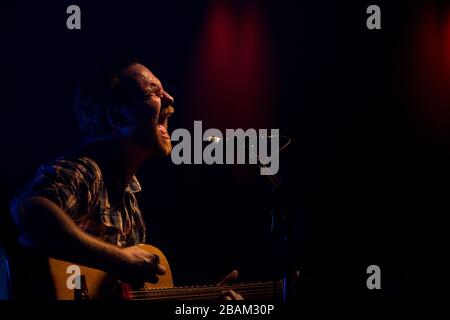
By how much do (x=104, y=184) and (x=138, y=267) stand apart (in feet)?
1.58

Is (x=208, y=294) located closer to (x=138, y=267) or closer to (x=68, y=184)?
(x=138, y=267)

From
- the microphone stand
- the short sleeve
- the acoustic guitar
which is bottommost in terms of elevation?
the acoustic guitar

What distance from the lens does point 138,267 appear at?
2543mm

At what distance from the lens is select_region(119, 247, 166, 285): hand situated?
2.53 meters

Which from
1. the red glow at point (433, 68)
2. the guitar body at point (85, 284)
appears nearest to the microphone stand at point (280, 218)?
the guitar body at point (85, 284)

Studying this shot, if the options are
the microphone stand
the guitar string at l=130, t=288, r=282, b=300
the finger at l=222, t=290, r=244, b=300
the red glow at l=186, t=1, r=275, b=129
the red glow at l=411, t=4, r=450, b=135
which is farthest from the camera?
the red glow at l=411, t=4, r=450, b=135

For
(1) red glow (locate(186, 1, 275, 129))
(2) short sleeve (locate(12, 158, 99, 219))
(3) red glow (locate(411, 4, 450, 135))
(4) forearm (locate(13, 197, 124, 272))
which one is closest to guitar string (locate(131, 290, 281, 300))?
(4) forearm (locate(13, 197, 124, 272))

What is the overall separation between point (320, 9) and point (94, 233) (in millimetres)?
2687

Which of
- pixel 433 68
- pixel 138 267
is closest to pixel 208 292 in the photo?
pixel 138 267

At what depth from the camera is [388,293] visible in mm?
4160

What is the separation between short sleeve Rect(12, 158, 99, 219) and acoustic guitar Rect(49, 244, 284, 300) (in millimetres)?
245

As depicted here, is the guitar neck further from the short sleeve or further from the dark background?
the dark background

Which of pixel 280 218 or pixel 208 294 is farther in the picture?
pixel 280 218

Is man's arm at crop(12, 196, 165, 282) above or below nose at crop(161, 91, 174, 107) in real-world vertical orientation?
below
